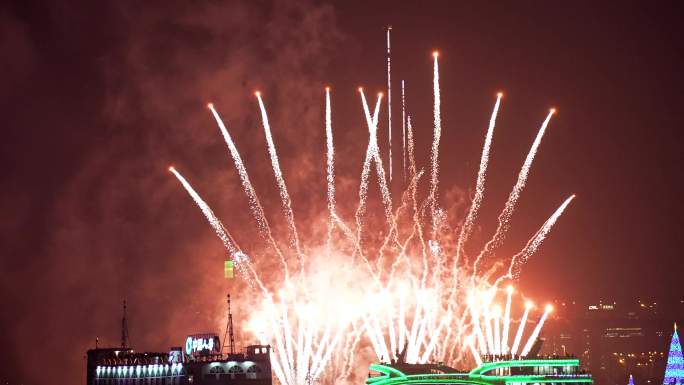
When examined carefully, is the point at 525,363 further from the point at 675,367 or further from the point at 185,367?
the point at 185,367

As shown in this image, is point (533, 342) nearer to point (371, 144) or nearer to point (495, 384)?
point (495, 384)

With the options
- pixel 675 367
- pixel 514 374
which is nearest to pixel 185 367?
pixel 514 374

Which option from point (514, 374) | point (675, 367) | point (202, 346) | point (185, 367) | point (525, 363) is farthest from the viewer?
point (202, 346)

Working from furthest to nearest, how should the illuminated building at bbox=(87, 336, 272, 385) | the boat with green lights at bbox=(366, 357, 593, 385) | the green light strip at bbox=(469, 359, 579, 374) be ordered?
the illuminated building at bbox=(87, 336, 272, 385) → the green light strip at bbox=(469, 359, 579, 374) → the boat with green lights at bbox=(366, 357, 593, 385)

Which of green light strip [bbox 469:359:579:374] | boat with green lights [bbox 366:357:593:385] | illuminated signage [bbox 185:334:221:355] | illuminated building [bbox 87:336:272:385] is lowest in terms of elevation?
boat with green lights [bbox 366:357:593:385]

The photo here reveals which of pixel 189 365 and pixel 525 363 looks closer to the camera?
pixel 525 363

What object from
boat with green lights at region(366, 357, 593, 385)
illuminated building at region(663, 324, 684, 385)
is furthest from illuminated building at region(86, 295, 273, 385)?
illuminated building at region(663, 324, 684, 385)

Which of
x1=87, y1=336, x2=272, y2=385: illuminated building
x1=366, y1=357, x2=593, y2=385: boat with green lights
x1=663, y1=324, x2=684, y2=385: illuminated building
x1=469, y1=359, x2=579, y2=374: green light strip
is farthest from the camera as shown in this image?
x1=87, y1=336, x2=272, y2=385: illuminated building

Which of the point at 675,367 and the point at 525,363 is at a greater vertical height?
the point at 525,363

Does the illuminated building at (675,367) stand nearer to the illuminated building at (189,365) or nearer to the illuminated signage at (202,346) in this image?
the illuminated building at (189,365)

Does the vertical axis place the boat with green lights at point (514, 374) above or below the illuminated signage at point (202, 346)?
below

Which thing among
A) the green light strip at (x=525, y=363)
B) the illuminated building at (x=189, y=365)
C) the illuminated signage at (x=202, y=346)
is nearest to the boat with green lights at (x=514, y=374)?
the green light strip at (x=525, y=363)

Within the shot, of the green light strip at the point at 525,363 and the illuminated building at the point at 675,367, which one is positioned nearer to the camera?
the green light strip at the point at 525,363

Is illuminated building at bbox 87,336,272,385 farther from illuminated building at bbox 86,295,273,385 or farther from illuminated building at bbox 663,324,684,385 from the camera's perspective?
illuminated building at bbox 663,324,684,385
